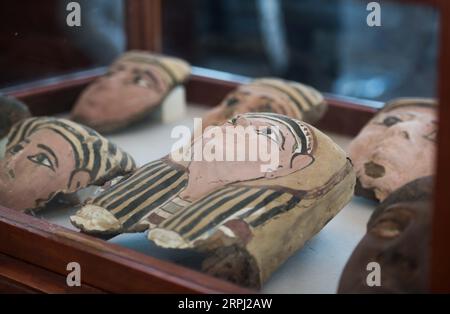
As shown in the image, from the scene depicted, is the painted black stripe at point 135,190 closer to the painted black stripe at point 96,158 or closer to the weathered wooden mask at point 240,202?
the weathered wooden mask at point 240,202

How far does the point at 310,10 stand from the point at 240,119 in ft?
4.72

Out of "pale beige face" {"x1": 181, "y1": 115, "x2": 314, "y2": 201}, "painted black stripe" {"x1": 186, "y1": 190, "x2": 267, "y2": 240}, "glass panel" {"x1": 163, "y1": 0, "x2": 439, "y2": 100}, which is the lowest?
"glass panel" {"x1": 163, "y1": 0, "x2": 439, "y2": 100}

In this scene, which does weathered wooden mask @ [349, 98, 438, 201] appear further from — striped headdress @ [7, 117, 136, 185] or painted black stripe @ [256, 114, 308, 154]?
striped headdress @ [7, 117, 136, 185]

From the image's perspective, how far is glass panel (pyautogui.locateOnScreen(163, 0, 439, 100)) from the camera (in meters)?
2.33

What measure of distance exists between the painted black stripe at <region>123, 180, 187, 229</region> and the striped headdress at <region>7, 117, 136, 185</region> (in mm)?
156

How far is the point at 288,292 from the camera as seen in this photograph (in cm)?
122

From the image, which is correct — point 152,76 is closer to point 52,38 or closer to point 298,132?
point 52,38

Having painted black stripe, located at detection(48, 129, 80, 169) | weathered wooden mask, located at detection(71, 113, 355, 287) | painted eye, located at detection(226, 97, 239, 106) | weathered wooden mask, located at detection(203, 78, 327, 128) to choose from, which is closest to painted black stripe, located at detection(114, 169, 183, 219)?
weathered wooden mask, located at detection(71, 113, 355, 287)

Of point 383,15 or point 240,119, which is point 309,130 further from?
point 383,15

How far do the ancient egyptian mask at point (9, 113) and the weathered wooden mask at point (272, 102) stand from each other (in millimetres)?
379

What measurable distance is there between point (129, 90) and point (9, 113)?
33 centimetres

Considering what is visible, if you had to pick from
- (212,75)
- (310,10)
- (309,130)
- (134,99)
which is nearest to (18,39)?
(134,99)

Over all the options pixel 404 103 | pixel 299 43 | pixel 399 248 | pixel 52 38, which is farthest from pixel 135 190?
pixel 299 43

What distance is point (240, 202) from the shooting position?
50.5 inches
